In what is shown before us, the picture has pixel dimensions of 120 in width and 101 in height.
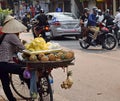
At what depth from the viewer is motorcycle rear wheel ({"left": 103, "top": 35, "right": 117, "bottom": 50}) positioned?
16.8 metres

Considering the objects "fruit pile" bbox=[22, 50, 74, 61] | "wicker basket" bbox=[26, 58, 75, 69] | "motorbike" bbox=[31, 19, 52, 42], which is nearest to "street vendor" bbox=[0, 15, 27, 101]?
"fruit pile" bbox=[22, 50, 74, 61]

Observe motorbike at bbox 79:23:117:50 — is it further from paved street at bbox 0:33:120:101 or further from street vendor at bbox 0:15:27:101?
street vendor at bbox 0:15:27:101

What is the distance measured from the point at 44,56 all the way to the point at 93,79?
13.0 feet

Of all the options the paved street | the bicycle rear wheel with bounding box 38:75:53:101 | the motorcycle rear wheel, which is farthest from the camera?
the motorcycle rear wheel

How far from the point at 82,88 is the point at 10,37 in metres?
2.84

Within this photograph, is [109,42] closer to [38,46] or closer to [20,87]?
[20,87]

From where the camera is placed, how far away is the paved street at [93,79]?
8273 millimetres

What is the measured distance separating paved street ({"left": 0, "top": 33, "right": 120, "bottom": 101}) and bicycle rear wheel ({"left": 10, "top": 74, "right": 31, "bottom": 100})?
500 mm

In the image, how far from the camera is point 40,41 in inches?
261

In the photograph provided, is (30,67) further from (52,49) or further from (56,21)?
(56,21)

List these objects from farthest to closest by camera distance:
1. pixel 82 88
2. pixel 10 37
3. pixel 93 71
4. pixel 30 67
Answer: pixel 93 71
pixel 82 88
pixel 10 37
pixel 30 67

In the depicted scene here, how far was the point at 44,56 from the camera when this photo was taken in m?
6.33

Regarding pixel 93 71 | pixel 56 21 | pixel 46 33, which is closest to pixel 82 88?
pixel 93 71

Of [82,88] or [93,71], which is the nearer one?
[82,88]
